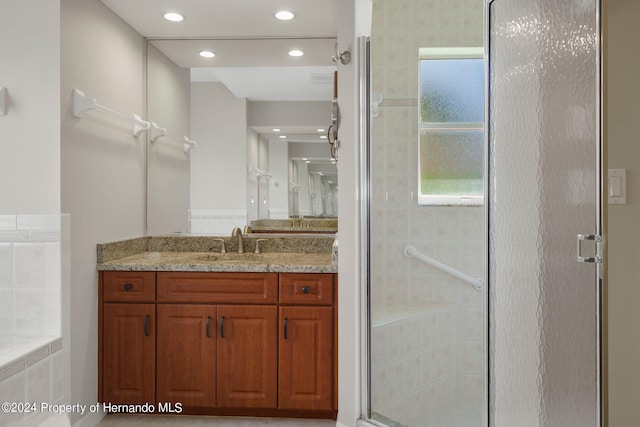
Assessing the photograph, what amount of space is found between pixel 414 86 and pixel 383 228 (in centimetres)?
75

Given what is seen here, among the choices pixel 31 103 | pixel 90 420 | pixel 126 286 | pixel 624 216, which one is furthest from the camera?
pixel 126 286

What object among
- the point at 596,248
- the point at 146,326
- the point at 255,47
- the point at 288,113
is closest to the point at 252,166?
the point at 288,113

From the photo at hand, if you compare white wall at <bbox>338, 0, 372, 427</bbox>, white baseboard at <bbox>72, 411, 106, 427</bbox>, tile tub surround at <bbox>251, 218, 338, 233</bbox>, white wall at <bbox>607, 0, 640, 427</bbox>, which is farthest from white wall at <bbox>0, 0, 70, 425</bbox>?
white wall at <bbox>607, 0, 640, 427</bbox>

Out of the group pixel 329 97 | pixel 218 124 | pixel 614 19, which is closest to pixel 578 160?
pixel 614 19

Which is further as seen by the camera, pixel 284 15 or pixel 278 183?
pixel 278 183

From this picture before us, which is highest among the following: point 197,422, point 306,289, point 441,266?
point 441,266

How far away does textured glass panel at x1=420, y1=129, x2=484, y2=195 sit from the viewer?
2471 millimetres

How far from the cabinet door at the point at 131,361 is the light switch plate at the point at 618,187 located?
2174mm

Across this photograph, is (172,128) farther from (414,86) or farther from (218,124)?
(414,86)

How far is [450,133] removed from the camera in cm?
247

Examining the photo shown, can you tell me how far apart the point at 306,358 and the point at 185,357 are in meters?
0.63

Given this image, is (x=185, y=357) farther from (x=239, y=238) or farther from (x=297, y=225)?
(x=297, y=225)

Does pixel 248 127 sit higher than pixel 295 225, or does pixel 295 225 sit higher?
pixel 248 127

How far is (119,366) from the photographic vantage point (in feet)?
8.25
